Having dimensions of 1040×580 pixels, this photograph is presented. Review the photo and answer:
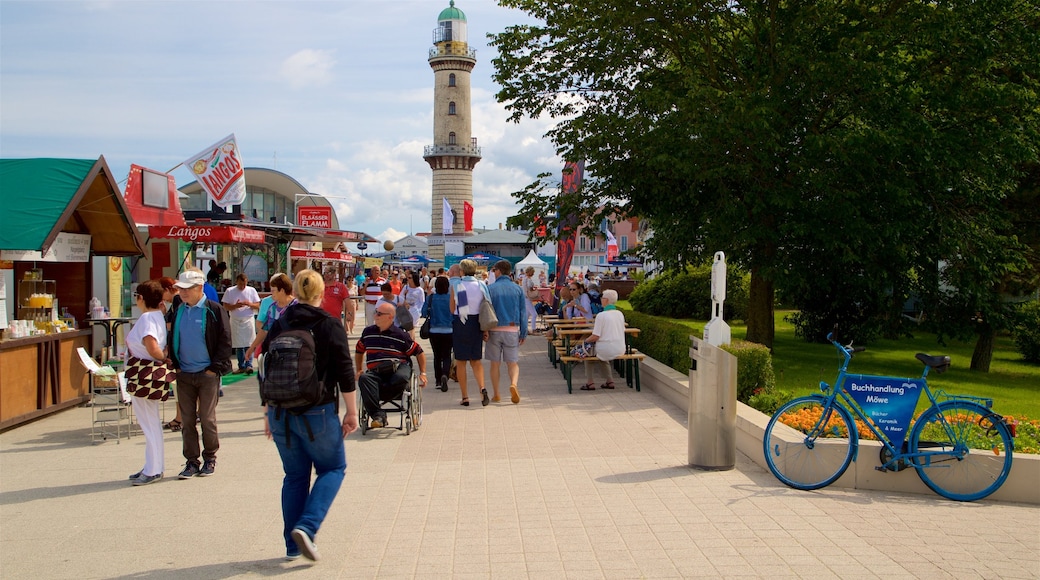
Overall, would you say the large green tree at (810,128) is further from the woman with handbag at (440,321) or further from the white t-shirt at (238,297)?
the white t-shirt at (238,297)

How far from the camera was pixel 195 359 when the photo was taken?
739 centimetres

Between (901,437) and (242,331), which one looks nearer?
(901,437)

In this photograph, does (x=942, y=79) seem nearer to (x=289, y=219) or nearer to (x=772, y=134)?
(x=772, y=134)

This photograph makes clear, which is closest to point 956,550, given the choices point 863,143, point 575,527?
point 575,527

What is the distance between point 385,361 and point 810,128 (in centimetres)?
1018

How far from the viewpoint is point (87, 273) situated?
1284 cm

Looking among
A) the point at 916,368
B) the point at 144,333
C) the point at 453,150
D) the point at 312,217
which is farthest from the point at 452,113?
the point at 144,333

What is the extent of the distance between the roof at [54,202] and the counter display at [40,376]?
1187 mm

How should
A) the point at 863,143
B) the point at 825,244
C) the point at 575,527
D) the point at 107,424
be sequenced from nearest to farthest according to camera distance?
the point at 575,527 < the point at 107,424 < the point at 863,143 < the point at 825,244

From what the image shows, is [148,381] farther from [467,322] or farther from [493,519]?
[467,322]

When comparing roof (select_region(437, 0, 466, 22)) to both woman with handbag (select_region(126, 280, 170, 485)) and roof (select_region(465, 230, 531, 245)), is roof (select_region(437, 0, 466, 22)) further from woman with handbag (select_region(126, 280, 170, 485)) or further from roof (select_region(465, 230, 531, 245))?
woman with handbag (select_region(126, 280, 170, 485))

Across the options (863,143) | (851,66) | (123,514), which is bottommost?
(123,514)

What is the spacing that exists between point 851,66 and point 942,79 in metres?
2.26

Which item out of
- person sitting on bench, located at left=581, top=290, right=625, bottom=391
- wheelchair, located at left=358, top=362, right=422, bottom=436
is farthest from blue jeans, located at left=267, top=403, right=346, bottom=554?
person sitting on bench, located at left=581, top=290, right=625, bottom=391
